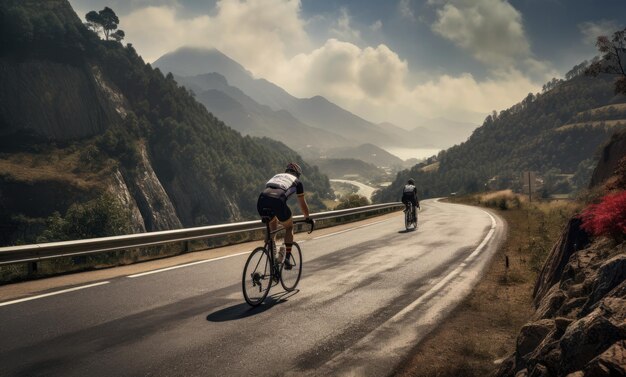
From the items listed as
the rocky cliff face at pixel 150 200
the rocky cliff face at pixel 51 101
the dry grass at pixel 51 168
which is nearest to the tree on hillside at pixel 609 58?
the dry grass at pixel 51 168

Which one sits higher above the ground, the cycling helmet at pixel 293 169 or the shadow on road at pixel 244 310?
the cycling helmet at pixel 293 169

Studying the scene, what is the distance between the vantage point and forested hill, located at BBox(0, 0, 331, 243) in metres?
88.8

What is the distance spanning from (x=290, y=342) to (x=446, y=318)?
8.20 ft

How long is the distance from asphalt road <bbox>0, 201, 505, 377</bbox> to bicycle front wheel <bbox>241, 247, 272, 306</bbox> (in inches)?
7.6

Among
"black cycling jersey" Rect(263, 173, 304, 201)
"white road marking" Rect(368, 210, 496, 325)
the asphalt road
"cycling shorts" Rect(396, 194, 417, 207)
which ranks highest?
"black cycling jersey" Rect(263, 173, 304, 201)

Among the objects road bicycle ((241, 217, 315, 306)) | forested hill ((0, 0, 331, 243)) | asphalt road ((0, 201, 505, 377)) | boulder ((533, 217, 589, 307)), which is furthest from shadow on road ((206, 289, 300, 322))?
forested hill ((0, 0, 331, 243))

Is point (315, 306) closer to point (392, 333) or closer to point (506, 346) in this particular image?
point (392, 333)

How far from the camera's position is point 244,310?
21.3 feet

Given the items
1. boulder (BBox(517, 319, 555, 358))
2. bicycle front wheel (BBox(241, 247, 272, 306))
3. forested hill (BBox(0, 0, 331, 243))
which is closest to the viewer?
boulder (BBox(517, 319, 555, 358))

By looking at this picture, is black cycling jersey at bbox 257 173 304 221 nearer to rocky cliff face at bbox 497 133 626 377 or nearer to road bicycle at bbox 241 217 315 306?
road bicycle at bbox 241 217 315 306

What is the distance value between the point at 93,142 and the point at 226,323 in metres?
131

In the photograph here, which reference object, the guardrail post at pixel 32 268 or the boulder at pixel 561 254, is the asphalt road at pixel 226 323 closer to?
the guardrail post at pixel 32 268

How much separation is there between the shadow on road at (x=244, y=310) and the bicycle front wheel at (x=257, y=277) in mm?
135

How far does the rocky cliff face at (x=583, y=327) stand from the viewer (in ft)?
9.03
